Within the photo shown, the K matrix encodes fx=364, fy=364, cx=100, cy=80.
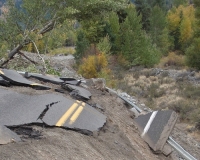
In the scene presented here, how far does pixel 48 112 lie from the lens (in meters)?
4.94

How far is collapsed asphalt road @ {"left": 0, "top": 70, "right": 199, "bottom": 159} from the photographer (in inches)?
172

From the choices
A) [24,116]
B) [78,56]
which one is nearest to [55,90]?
[24,116]

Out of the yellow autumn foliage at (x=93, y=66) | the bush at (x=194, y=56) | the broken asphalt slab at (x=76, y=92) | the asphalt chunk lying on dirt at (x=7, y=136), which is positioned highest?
the asphalt chunk lying on dirt at (x=7, y=136)

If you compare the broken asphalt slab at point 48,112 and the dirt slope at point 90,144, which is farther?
the broken asphalt slab at point 48,112

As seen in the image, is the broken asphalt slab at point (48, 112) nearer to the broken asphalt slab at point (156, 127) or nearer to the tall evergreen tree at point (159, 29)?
the broken asphalt slab at point (156, 127)

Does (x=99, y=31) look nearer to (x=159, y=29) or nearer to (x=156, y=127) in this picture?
(x=159, y=29)

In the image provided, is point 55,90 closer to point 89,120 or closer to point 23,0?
point 89,120

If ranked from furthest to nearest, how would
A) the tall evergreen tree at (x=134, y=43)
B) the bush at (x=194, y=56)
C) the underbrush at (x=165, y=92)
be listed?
the tall evergreen tree at (x=134, y=43) < the bush at (x=194, y=56) < the underbrush at (x=165, y=92)

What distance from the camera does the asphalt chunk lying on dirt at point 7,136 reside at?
12.2 ft

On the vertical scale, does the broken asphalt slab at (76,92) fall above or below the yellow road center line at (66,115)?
below

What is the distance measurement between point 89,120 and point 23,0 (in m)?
10.1

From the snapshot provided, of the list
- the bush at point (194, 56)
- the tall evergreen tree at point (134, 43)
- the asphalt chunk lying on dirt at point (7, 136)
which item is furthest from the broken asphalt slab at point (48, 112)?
the tall evergreen tree at point (134, 43)

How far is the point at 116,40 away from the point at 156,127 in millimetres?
34442

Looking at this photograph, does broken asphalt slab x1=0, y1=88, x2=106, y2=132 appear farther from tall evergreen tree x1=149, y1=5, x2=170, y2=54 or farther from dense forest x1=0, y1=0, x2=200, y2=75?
tall evergreen tree x1=149, y1=5, x2=170, y2=54
